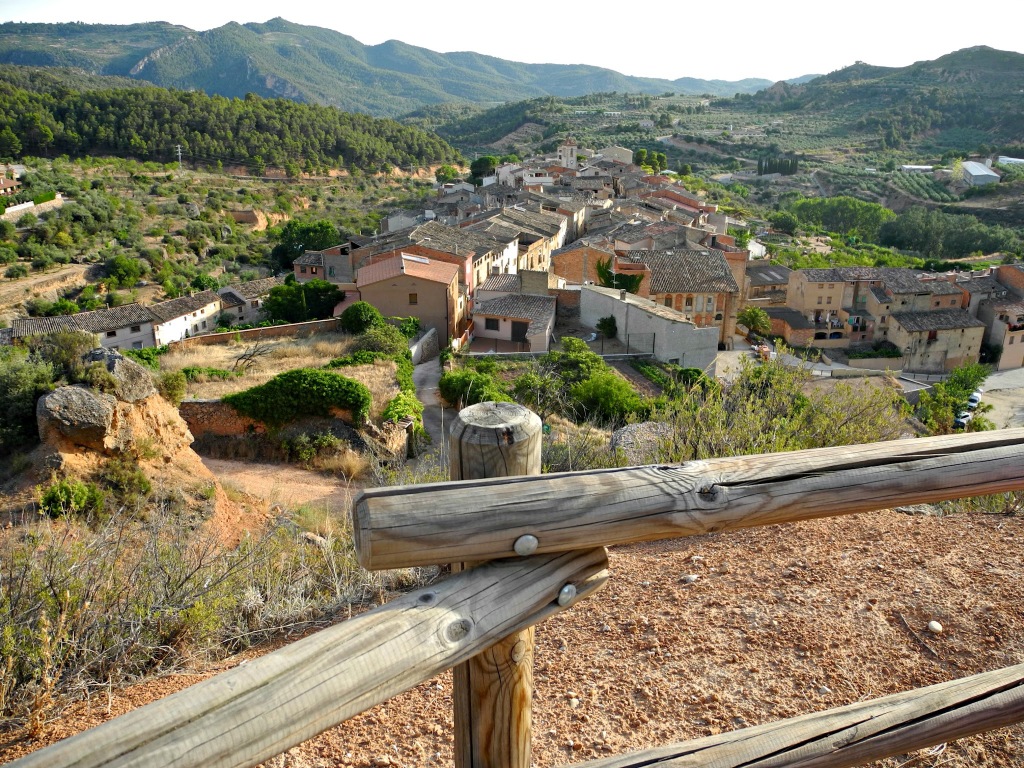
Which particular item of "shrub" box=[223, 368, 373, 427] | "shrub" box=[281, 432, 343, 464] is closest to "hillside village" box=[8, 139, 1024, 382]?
"shrub" box=[223, 368, 373, 427]

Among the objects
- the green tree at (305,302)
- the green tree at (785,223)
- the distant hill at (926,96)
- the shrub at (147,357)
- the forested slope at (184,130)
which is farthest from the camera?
the distant hill at (926,96)

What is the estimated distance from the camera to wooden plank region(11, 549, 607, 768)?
1209 mm

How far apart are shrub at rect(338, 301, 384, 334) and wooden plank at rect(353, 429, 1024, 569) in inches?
883

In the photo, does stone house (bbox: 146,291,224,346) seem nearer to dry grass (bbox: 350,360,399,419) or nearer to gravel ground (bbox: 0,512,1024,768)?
dry grass (bbox: 350,360,399,419)

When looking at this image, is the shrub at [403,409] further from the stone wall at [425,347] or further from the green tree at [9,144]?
the green tree at [9,144]

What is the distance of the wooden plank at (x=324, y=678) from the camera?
1209 mm

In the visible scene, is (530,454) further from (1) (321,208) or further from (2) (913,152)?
(2) (913,152)

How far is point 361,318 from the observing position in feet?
78.6

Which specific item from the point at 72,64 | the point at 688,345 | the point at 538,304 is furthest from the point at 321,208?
the point at 72,64

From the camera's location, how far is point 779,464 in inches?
74.6

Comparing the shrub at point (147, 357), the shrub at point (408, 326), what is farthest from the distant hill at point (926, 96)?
the shrub at point (147, 357)

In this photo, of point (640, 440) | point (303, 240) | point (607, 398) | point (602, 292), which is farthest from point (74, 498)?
point (303, 240)

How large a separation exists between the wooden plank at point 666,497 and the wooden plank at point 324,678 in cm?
9

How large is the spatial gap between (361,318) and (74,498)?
1442cm
